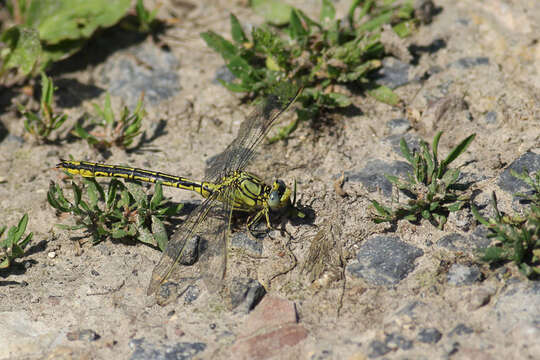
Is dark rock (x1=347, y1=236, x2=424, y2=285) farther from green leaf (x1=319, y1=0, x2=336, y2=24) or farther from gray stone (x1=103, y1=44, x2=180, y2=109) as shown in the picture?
gray stone (x1=103, y1=44, x2=180, y2=109)

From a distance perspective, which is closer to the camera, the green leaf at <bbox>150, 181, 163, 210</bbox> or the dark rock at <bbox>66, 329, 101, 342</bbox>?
the dark rock at <bbox>66, 329, 101, 342</bbox>

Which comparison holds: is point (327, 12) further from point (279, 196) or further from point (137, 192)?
point (137, 192)

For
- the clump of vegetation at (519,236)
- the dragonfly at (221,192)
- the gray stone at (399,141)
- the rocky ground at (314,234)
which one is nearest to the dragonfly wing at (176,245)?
the dragonfly at (221,192)

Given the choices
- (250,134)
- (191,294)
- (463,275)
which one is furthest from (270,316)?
(250,134)

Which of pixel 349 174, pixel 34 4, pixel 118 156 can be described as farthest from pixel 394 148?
pixel 34 4

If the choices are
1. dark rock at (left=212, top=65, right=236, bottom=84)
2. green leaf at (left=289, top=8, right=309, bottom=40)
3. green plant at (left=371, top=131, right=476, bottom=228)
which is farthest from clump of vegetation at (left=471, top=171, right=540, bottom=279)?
dark rock at (left=212, top=65, right=236, bottom=84)

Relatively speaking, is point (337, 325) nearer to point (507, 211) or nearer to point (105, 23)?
point (507, 211)
